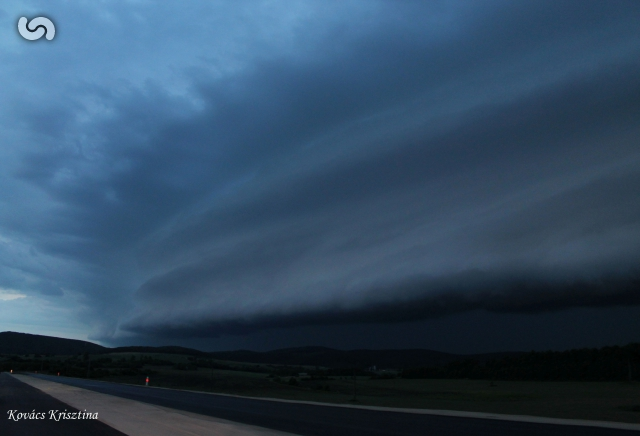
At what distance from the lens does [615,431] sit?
20500 millimetres

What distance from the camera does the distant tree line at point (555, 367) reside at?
84.6 metres

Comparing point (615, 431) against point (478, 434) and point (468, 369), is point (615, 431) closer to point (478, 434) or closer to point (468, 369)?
point (478, 434)

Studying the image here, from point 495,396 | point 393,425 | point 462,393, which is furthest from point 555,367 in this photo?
point 393,425

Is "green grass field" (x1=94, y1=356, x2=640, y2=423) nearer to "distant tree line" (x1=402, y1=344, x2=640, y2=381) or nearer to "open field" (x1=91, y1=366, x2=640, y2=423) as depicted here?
"open field" (x1=91, y1=366, x2=640, y2=423)

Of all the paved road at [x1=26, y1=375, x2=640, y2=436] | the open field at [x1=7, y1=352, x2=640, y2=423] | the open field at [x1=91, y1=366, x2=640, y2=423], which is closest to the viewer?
the paved road at [x1=26, y1=375, x2=640, y2=436]

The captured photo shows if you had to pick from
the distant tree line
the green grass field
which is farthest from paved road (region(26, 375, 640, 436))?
the distant tree line

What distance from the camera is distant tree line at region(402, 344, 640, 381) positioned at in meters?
84.6

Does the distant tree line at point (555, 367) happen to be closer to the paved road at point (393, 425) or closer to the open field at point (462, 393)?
the open field at point (462, 393)

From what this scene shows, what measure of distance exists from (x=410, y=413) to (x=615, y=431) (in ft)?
38.2

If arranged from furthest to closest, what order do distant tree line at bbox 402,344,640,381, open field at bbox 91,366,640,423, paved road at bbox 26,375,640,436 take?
distant tree line at bbox 402,344,640,381
open field at bbox 91,366,640,423
paved road at bbox 26,375,640,436

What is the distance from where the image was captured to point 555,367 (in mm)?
96875

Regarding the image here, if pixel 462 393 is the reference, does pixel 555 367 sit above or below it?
above

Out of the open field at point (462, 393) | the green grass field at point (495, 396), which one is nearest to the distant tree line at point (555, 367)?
the open field at point (462, 393)

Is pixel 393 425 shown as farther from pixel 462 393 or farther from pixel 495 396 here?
pixel 462 393
